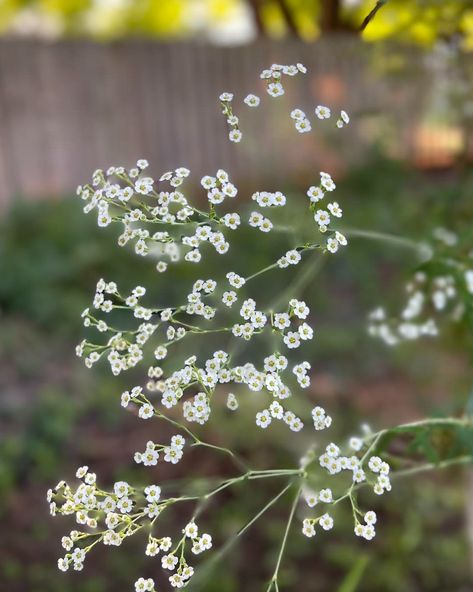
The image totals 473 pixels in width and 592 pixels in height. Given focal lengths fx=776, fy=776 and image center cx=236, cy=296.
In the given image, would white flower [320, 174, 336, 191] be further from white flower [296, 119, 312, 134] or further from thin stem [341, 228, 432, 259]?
thin stem [341, 228, 432, 259]

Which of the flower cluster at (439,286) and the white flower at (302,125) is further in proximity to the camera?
the flower cluster at (439,286)

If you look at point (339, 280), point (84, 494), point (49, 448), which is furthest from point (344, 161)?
point (84, 494)

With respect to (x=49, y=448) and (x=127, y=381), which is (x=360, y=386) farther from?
(x=49, y=448)

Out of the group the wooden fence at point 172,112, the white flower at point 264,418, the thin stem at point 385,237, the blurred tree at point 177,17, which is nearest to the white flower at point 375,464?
the white flower at point 264,418

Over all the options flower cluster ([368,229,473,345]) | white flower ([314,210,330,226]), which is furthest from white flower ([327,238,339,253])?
flower cluster ([368,229,473,345])

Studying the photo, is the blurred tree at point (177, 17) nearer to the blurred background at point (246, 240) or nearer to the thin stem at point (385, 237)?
the blurred background at point (246, 240)

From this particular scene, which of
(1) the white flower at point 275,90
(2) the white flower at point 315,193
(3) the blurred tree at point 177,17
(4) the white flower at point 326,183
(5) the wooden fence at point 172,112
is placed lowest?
(2) the white flower at point 315,193

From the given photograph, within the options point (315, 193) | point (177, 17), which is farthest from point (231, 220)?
point (177, 17)
